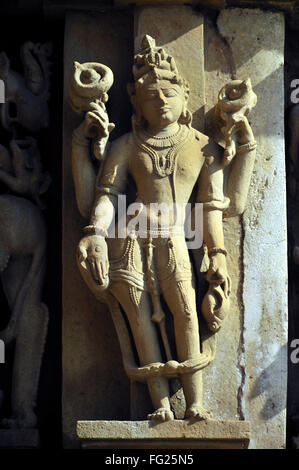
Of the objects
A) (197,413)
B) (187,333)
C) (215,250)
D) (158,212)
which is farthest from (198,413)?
(158,212)

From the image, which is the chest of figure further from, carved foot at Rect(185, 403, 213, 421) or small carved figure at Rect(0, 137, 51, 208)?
carved foot at Rect(185, 403, 213, 421)

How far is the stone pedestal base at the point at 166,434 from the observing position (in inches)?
301

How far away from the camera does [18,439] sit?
8.08 metres

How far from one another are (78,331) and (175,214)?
0.94 m

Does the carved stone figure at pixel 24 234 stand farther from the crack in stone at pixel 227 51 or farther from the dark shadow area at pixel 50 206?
the crack in stone at pixel 227 51

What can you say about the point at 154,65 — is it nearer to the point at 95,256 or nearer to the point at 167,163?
the point at 167,163

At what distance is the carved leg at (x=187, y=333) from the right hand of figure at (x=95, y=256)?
1.34ft

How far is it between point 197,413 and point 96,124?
1833 mm

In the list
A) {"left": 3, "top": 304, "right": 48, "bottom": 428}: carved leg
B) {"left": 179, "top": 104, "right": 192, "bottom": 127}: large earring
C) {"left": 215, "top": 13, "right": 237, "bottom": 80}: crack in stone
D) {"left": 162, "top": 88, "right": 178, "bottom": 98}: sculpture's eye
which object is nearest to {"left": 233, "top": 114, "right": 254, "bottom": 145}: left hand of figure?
{"left": 179, "top": 104, "right": 192, "bottom": 127}: large earring

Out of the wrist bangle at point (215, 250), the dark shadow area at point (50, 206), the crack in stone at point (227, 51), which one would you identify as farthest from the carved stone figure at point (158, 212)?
the dark shadow area at point (50, 206)

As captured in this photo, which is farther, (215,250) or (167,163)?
(167,163)

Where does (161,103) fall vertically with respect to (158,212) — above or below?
above

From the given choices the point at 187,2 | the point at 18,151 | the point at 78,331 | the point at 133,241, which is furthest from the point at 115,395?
the point at 187,2

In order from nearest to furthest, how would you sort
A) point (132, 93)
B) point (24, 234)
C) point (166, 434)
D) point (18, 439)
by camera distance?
point (166, 434)
point (18, 439)
point (132, 93)
point (24, 234)
